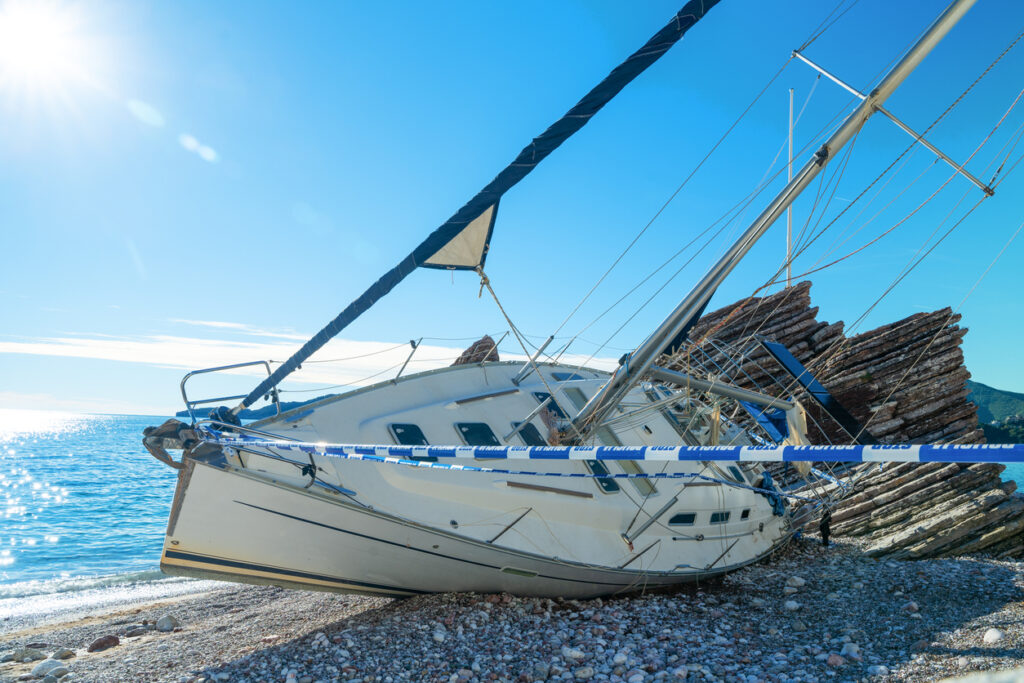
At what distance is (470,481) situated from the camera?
300 inches

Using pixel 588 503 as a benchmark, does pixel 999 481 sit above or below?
below

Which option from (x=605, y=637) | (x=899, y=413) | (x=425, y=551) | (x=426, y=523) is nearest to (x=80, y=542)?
(x=425, y=551)

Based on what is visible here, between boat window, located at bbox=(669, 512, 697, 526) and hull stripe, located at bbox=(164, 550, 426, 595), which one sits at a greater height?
hull stripe, located at bbox=(164, 550, 426, 595)

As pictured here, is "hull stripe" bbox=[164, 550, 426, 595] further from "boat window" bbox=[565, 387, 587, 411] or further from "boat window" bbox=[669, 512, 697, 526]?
"boat window" bbox=[565, 387, 587, 411]

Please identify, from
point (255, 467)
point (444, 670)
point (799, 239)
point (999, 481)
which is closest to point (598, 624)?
point (444, 670)

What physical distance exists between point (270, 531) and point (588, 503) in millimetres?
4129

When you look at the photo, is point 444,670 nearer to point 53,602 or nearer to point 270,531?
point 270,531

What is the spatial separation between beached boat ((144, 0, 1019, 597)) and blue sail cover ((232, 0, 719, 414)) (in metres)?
0.02

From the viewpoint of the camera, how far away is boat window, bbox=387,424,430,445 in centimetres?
814

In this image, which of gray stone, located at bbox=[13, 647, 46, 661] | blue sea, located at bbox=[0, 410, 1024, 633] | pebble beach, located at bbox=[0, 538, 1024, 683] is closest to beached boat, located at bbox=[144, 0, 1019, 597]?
pebble beach, located at bbox=[0, 538, 1024, 683]

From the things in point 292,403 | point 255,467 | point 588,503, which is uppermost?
point 292,403

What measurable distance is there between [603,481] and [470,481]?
2290 mm

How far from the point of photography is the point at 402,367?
9.33m

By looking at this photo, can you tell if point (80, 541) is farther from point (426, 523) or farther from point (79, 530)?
point (426, 523)
